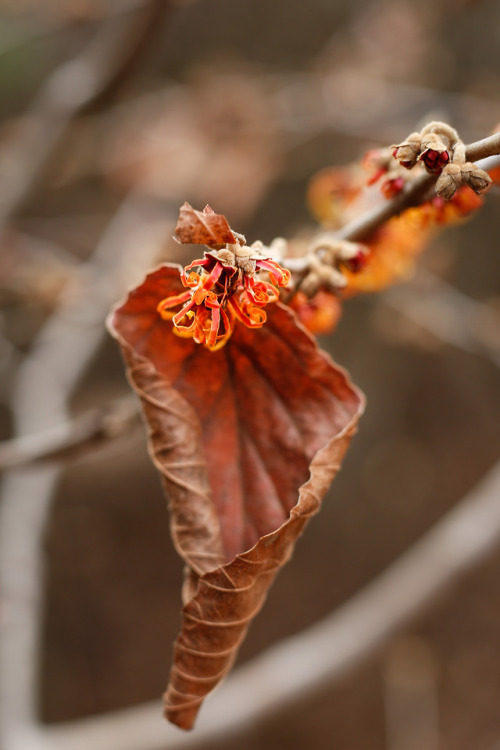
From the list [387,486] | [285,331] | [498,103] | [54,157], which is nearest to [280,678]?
[285,331]

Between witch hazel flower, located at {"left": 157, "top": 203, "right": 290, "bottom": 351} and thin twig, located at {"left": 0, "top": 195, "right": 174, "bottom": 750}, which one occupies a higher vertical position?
witch hazel flower, located at {"left": 157, "top": 203, "right": 290, "bottom": 351}

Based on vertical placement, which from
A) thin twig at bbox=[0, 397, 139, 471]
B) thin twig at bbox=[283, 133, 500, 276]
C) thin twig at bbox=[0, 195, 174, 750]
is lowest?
thin twig at bbox=[0, 195, 174, 750]

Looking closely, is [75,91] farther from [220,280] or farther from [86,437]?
[220,280]

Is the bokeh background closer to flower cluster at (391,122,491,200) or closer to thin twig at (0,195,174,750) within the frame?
thin twig at (0,195,174,750)

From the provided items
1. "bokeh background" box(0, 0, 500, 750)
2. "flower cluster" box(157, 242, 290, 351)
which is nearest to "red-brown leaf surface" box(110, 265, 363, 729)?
"flower cluster" box(157, 242, 290, 351)

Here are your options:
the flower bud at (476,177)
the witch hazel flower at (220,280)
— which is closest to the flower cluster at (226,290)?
the witch hazel flower at (220,280)

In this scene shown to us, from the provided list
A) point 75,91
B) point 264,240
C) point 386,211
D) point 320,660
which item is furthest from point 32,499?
point 264,240

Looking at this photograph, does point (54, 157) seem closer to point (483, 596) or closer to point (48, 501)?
point (48, 501)
